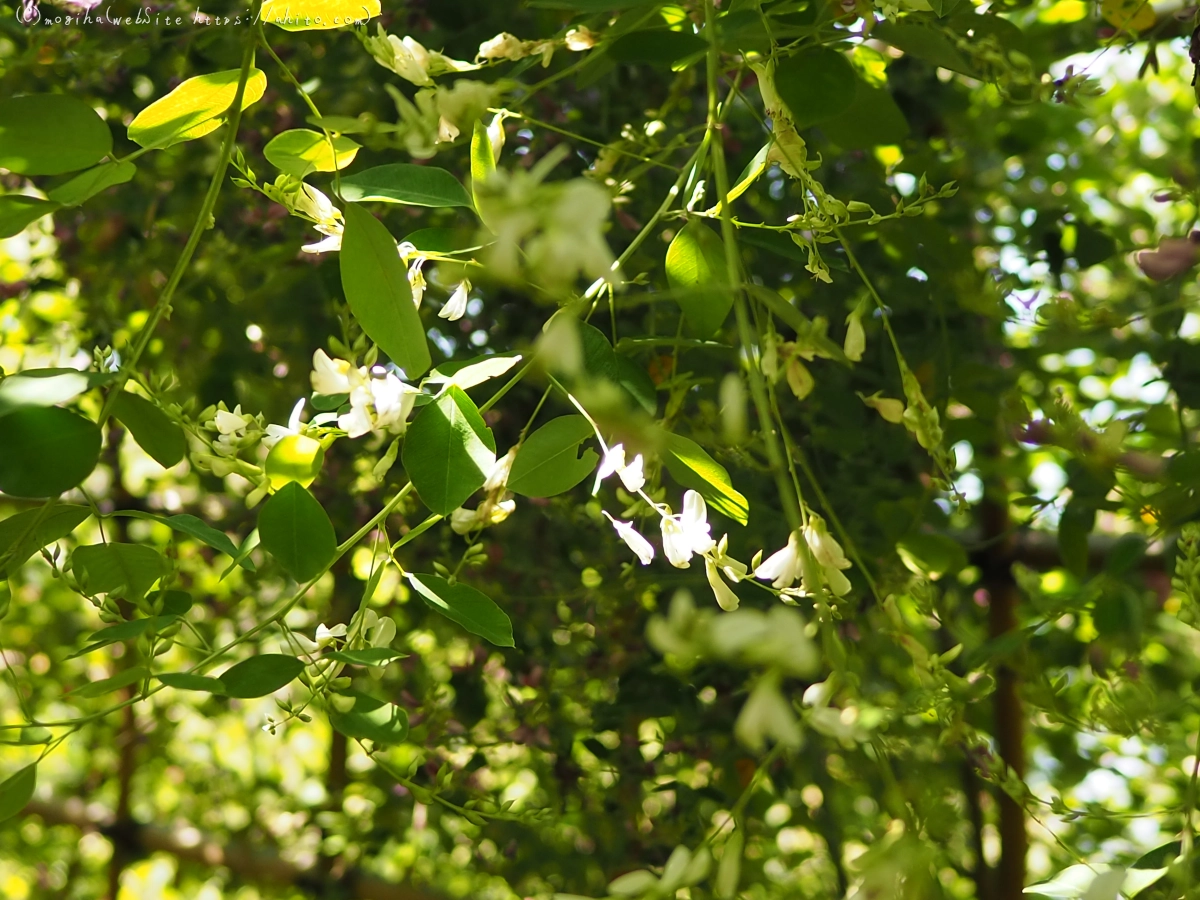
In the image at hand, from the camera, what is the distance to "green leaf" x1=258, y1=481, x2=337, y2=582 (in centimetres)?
37

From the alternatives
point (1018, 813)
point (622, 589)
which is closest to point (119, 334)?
point (622, 589)

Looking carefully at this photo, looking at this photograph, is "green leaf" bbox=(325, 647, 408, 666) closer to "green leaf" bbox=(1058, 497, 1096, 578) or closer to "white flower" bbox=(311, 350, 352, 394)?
"white flower" bbox=(311, 350, 352, 394)

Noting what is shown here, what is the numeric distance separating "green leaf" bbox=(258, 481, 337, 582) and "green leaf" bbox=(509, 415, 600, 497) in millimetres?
66

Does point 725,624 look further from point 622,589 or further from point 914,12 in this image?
point 622,589

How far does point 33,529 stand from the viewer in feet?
1.21

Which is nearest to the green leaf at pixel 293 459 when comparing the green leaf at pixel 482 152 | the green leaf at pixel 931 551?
the green leaf at pixel 482 152

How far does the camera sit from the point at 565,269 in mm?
221

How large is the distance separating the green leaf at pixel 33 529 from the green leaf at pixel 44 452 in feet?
0.13

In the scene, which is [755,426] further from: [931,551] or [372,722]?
[372,722]

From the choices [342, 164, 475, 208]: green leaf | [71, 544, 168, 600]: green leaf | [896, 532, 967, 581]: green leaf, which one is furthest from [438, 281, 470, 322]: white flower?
[896, 532, 967, 581]: green leaf

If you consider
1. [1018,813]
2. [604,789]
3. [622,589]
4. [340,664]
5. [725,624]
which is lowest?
[1018,813]

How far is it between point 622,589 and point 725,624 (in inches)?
17.1

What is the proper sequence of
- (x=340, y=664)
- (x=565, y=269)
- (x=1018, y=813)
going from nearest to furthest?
1. (x=565, y=269)
2. (x=340, y=664)
3. (x=1018, y=813)

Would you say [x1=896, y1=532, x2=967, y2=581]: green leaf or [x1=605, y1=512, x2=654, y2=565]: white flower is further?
[x1=896, y1=532, x2=967, y2=581]: green leaf
